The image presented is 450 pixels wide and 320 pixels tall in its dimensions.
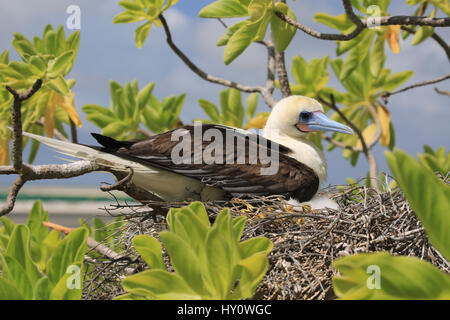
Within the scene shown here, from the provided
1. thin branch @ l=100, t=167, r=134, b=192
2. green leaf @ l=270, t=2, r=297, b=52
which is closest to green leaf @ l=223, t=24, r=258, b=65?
green leaf @ l=270, t=2, r=297, b=52

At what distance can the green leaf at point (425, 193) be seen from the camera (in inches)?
32.3

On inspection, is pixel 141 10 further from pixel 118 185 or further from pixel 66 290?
pixel 66 290

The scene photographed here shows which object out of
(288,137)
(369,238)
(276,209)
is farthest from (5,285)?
(288,137)

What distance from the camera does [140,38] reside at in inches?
106

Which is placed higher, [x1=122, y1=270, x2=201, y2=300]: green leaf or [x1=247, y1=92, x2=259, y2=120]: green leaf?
[x1=247, y1=92, x2=259, y2=120]: green leaf

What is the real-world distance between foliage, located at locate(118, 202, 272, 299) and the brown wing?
1.03m

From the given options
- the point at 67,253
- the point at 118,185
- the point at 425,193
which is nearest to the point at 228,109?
the point at 118,185

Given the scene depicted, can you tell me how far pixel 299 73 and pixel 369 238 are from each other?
1.74m

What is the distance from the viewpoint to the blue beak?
252cm

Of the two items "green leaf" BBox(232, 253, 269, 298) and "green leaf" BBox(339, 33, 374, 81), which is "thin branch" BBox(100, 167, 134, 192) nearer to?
"green leaf" BBox(232, 253, 269, 298)

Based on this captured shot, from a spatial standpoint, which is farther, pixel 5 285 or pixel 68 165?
pixel 68 165

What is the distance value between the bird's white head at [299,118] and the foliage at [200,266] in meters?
1.56

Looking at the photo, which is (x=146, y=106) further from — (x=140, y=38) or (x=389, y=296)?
(x=389, y=296)

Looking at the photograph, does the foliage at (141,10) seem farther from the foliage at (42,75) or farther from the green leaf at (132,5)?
the foliage at (42,75)
